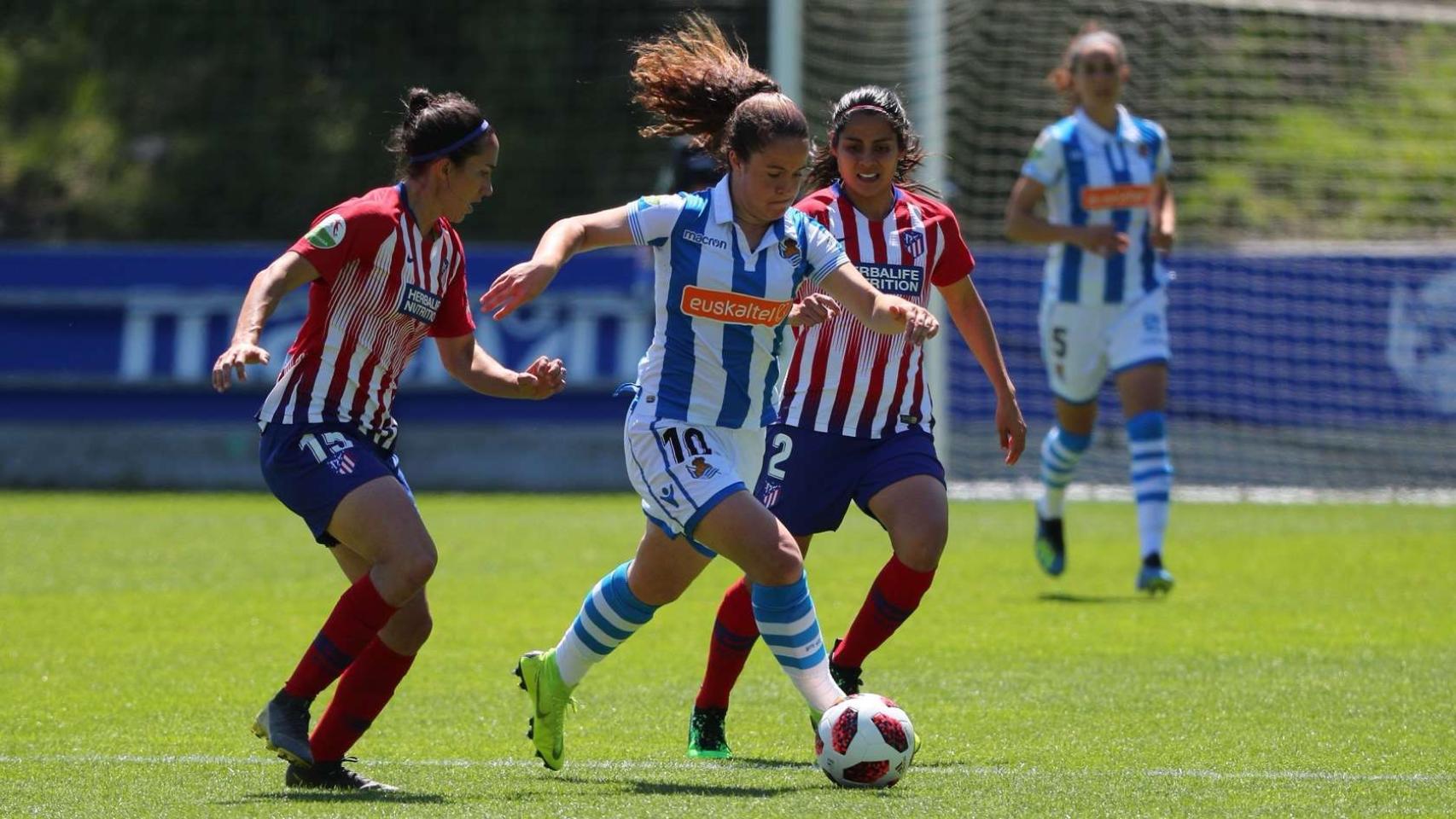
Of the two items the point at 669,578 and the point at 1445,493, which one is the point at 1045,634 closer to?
the point at 669,578

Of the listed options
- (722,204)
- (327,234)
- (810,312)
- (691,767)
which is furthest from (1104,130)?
(327,234)

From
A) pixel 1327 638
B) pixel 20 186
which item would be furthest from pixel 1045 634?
pixel 20 186

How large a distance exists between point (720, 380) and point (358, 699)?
49.5 inches

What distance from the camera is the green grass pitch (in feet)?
15.9

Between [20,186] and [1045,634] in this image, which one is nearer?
[1045,634]

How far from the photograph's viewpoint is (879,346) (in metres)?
6.01

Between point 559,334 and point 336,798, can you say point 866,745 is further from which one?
point 559,334

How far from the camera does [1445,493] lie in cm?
1402

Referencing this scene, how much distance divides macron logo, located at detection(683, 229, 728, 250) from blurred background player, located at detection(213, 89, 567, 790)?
0.50 m

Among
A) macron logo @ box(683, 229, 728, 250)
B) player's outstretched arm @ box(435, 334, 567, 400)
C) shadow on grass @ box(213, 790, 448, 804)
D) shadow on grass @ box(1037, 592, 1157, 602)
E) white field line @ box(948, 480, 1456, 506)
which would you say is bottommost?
white field line @ box(948, 480, 1456, 506)

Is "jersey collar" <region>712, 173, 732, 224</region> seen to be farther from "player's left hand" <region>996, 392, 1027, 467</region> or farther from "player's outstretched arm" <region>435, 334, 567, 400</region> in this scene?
"player's left hand" <region>996, 392, 1027, 467</region>

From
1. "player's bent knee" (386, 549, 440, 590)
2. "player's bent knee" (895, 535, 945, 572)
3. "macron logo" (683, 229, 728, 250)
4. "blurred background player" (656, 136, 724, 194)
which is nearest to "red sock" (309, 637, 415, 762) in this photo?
"player's bent knee" (386, 549, 440, 590)

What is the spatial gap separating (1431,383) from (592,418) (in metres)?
6.04

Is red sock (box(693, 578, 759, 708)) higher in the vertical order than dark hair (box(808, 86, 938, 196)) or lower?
lower
